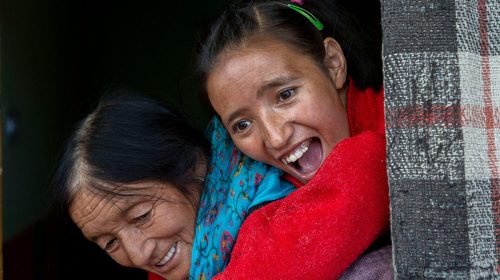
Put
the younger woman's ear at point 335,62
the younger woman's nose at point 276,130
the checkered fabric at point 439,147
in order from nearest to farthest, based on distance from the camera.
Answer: the checkered fabric at point 439,147, the younger woman's nose at point 276,130, the younger woman's ear at point 335,62

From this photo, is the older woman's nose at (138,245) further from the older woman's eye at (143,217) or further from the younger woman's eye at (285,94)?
the younger woman's eye at (285,94)

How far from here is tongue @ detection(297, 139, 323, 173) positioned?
4.56 feet

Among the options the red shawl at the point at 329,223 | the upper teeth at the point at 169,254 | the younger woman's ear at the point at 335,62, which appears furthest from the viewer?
the upper teeth at the point at 169,254

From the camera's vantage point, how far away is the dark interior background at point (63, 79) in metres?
2.28

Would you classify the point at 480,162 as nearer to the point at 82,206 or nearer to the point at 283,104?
the point at 283,104

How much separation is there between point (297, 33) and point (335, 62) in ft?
0.35

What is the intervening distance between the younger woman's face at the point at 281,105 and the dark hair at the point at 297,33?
31 millimetres

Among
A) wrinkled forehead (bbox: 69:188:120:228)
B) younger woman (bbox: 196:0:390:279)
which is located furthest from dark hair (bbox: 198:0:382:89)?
wrinkled forehead (bbox: 69:188:120:228)

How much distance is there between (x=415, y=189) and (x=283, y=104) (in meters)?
0.51

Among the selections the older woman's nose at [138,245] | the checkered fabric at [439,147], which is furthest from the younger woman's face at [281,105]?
the checkered fabric at [439,147]

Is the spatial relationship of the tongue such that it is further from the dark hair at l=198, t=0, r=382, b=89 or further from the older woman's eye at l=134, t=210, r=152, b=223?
the older woman's eye at l=134, t=210, r=152, b=223

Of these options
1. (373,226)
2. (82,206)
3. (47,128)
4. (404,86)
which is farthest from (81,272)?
(404,86)

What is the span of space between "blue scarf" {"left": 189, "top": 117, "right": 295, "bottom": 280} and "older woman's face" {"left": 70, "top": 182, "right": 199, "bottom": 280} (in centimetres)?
6

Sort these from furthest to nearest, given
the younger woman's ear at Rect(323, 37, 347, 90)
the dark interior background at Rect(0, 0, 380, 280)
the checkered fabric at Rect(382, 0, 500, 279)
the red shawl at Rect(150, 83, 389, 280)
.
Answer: the dark interior background at Rect(0, 0, 380, 280) → the younger woman's ear at Rect(323, 37, 347, 90) → the red shawl at Rect(150, 83, 389, 280) → the checkered fabric at Rect(382, 0, 500, 279)
